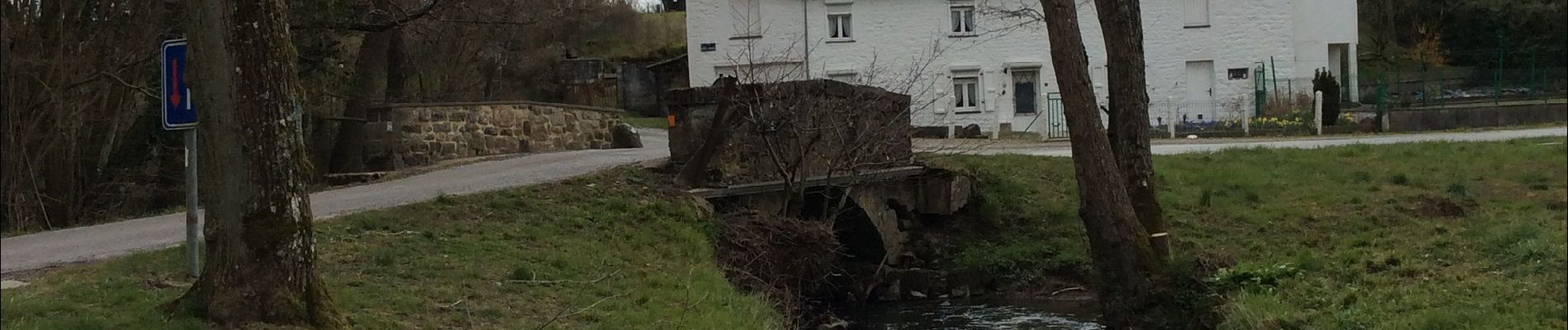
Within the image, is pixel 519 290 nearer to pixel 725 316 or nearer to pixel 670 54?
pixel 725 316

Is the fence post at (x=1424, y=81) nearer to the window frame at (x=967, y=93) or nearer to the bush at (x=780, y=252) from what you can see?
the window frame at (x=967, y=93)

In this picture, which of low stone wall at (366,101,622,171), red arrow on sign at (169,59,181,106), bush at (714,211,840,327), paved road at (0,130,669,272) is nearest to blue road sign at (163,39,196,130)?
red arrow on sign at (169,59,181,106)

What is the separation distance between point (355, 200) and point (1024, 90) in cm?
2474

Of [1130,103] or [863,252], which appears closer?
[1130,103]

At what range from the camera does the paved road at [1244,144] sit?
2314 cm

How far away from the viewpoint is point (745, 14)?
3809 cm

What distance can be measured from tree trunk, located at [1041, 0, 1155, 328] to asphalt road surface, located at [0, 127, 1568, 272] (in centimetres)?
356

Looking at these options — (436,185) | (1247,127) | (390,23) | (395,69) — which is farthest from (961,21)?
(436,185)

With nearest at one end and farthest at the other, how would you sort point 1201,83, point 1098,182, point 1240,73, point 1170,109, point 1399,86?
point 1098,182 < point 1399,86 < point 1170,109 < point 1240,73 < point 1201,83

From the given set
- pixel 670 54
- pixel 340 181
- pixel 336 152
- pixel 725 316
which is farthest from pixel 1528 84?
pixel 670 54

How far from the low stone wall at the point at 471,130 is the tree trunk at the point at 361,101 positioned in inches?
9.5

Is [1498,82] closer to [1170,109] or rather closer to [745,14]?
[1170,109]

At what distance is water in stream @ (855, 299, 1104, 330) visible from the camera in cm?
1541

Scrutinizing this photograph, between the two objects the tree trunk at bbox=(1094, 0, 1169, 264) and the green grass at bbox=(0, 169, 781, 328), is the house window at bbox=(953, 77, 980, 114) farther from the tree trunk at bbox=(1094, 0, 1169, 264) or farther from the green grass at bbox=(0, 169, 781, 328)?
the tree trunk at bbox=(1094, 0, 1169, 264)
